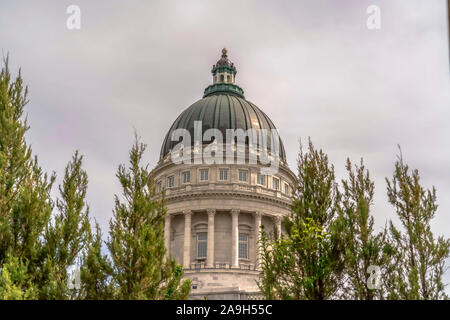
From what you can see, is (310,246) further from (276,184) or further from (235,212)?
(276,184)

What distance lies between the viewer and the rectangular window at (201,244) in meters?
65.1

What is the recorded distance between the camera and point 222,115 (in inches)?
2805

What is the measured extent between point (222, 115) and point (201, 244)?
54.5 ft

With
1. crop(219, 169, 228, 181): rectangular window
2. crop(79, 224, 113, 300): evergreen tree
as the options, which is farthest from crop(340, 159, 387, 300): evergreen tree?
crop(219, 169, 228, 181): rectangular window

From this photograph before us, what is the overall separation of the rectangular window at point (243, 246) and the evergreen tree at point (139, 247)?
4774cm

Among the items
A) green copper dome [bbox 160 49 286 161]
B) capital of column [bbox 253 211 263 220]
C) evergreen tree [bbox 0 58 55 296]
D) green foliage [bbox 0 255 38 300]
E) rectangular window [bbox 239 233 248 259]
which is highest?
green copper dome [bbox 160 49 286 161]

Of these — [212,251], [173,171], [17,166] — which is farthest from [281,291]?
[173,171]

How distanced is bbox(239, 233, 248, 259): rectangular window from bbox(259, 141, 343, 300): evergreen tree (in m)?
46.5

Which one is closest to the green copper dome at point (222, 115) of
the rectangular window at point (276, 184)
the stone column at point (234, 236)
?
the rectangular window at point (276, 184)

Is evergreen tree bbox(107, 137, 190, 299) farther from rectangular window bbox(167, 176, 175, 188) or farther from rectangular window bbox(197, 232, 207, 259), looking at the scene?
rectangular window bbox(167, 176, 175, 188)

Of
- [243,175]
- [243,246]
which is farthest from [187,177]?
[243,246]

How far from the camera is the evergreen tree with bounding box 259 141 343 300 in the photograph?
16891 mm

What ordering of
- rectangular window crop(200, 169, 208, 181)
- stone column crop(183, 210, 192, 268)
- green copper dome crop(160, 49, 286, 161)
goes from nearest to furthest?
1. stone column crop(183, 210, 192, 268)
2. rectangular window crop(200, 169, 208, 181)
3. green copper dome crop(160, 49, 286, 161)

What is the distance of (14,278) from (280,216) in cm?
5262
